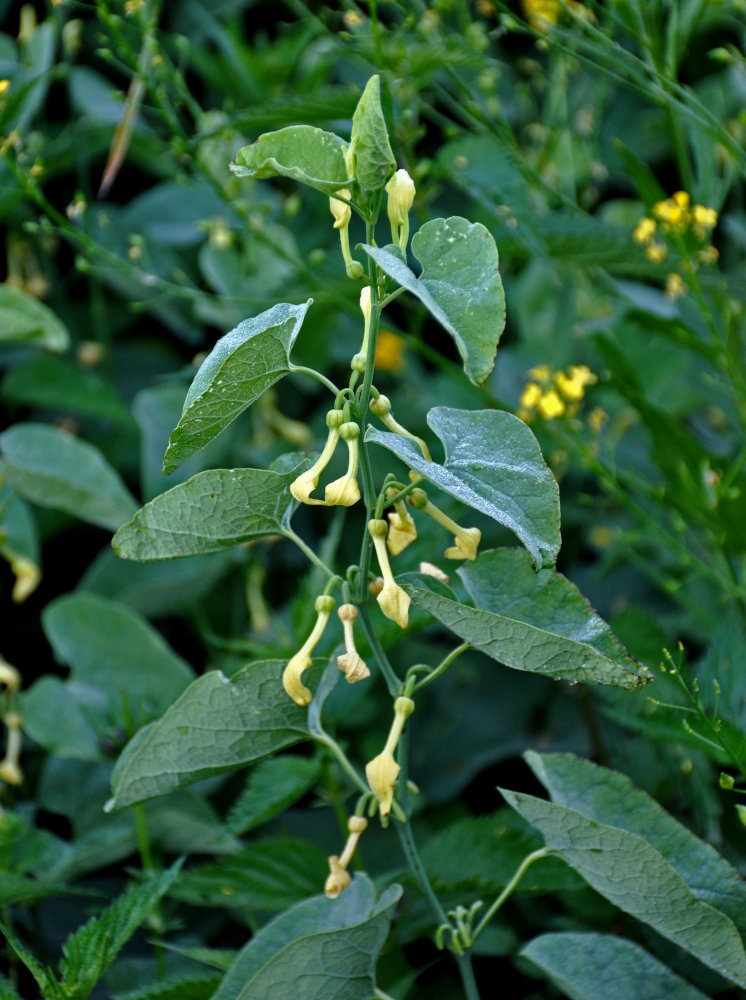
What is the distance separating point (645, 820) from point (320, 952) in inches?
6.9

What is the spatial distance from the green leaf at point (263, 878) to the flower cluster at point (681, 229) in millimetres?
491

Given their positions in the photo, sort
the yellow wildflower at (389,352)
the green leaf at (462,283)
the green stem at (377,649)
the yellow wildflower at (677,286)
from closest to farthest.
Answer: the green leaf at (462,283) < the green stem at (377,649) < the yellow wildflower at (677,286) < the yellow wildflower at (389,352)

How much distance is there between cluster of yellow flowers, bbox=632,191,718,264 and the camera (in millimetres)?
682

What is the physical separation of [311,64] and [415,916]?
103 centimetres

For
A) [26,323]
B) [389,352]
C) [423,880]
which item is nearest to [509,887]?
[423,880]

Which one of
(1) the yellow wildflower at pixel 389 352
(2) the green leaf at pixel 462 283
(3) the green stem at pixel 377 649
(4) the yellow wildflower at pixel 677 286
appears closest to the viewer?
(2) the green leaf at pixel 462 283

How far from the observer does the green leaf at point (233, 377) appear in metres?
0.35

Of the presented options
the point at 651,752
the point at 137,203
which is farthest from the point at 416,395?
the point at 651,752

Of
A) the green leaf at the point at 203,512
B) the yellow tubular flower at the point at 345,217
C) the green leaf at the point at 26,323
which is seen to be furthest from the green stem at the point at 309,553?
the green leaf at the point at 26,323

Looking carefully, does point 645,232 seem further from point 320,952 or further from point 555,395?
point 320,952

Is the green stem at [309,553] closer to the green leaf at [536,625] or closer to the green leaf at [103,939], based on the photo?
the green leaf at [536,625]

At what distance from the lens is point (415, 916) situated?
0.60 meters

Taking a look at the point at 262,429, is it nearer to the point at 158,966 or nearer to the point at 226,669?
the point at 226,669

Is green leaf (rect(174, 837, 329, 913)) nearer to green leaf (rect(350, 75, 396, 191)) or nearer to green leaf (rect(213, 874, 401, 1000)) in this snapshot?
green leaf (rect(213, 874, 401, 1000))
